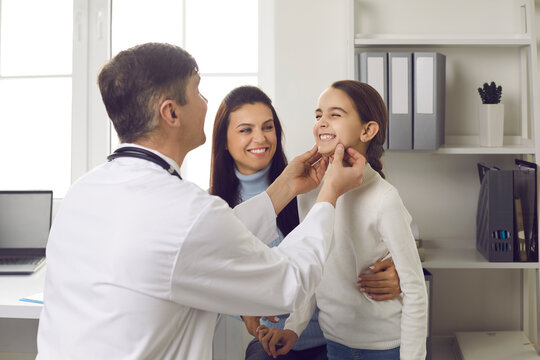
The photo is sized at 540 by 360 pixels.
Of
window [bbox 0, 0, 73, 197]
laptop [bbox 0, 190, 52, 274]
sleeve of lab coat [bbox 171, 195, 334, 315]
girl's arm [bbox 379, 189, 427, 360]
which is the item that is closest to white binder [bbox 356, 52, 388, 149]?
girl's arm [bbox 379, 189, 427, 360]

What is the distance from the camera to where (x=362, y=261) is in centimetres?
142

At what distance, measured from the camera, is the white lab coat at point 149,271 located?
99cm

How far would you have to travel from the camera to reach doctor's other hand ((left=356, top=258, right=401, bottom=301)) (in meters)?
1.37

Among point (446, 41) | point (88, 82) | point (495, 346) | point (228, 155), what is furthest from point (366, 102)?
point (88, 82)

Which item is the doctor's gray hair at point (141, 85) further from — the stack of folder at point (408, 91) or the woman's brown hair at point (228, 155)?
the stack of folder at point (408, 91)

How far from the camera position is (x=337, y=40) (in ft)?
8.03

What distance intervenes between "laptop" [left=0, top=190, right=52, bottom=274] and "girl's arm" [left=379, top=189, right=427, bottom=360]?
1451mm

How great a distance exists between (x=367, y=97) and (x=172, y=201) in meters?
0.70

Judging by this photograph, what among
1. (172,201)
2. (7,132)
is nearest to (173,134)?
(172,201)

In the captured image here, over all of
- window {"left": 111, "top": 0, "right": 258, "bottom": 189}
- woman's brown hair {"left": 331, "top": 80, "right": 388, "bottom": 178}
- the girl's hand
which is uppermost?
window {"left": 111, "top": 0, "right": 258, "bottom": 189}

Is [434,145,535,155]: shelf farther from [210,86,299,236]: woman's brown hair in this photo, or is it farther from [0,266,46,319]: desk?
[0,266,46,319]: desk

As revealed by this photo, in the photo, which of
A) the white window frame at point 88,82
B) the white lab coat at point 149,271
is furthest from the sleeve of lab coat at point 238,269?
the white window frame at point 88,82

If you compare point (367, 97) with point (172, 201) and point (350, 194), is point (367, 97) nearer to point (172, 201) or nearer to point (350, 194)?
point (350, 194)

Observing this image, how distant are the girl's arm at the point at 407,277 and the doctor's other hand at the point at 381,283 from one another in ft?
0.11
